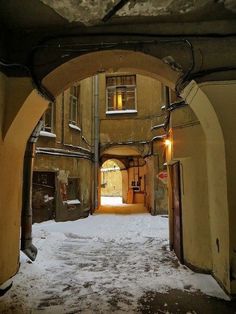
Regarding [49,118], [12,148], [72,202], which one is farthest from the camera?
[72,202]

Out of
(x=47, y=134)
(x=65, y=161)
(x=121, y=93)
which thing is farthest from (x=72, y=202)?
(x=121, y=93)

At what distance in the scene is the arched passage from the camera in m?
4.11

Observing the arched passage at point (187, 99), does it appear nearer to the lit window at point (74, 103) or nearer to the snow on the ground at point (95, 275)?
the snow on the ground at point (95, 275)

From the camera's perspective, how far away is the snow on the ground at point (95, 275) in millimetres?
4000

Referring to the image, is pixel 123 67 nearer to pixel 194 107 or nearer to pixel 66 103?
pixel 194 107

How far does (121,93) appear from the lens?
1493 centimetres

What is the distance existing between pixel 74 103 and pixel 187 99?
897 cm

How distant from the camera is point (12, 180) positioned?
4680 millimetres

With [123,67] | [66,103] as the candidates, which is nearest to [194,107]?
[123,67]

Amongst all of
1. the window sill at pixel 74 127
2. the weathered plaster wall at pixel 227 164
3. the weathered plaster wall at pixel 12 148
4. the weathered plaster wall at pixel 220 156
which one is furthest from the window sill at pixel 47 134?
the weathered plaster wall at pixel 227 164

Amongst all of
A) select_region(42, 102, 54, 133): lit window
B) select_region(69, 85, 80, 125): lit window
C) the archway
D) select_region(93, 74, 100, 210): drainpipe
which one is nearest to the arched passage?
select_region(42, 102, 54, 133): lit window

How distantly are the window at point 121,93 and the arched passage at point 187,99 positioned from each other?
963cm

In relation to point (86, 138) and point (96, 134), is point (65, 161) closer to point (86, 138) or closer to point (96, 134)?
point (86, 138)

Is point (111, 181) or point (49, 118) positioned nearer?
point (49, 118)
